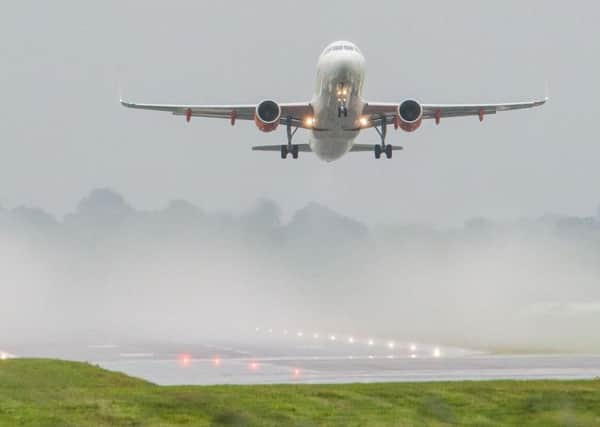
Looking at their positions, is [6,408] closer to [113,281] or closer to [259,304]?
[259,304]

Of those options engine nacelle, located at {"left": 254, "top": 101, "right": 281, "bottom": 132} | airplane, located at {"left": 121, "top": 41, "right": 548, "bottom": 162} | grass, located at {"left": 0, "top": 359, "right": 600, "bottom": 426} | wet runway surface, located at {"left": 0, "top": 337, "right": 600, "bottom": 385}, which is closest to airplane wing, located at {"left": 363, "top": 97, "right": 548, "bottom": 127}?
airplane, located at {"left": 121, "top": 41, "right": 548, "bottom": 162}

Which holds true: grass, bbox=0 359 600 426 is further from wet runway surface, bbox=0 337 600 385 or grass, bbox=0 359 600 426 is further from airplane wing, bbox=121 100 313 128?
airplane wing, bbox=121 100 313 128

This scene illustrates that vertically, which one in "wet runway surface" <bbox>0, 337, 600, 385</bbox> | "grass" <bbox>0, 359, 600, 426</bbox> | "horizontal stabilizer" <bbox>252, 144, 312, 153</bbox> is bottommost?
"grass" <bbox>0, 359, 600, 426</bbox>

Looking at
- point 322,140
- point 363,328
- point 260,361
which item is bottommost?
point 260,361

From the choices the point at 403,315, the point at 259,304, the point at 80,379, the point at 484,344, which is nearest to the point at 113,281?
the point at 259,304

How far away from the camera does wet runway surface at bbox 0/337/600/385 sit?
145 ft

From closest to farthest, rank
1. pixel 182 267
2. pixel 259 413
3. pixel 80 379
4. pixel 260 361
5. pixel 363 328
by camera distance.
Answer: pixel 259 413 < pixel 80 379 < pixel 260 361 < pixel 363 328 < pixel 182 267

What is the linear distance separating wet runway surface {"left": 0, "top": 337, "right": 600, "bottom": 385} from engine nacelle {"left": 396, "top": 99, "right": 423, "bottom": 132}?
11.6 metres

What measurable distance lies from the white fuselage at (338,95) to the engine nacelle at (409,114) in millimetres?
2360

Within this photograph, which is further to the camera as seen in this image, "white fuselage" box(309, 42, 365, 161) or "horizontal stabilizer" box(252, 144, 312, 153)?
"horizontal stabilizer" box(252, 144, 312, 153)

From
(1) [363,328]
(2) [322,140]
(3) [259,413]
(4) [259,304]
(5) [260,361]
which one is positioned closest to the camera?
(3) [259,413]

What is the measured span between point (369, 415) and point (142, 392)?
6.64m

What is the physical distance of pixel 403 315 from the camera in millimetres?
98188

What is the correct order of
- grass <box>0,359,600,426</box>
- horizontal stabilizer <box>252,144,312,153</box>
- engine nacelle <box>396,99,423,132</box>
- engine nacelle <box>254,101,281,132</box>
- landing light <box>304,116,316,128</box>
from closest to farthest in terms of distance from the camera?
grass <box>0,359,600,426</box> → engine nacelle <box>254,101,281,132</box> → engine nacelle <box>396,99,423,132</box> → landing light <box>304,116,316,128</box> → horizontal stabilizer <box>252,144,312,153</box>
